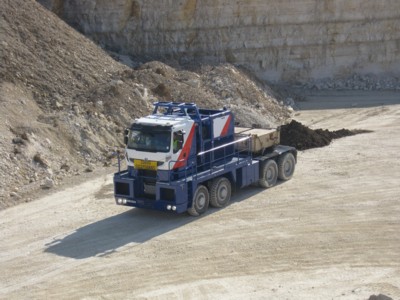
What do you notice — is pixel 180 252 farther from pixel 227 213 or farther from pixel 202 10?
pixel 202 10

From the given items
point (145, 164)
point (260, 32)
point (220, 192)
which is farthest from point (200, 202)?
point (260, 32)

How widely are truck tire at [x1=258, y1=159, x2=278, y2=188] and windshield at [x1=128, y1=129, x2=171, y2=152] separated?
3.65 meters

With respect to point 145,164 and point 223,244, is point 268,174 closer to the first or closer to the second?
point 145,164

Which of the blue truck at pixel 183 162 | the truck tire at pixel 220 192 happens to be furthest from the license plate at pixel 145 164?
the truck tire at pixel 220 192

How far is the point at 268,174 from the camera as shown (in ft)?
67.0

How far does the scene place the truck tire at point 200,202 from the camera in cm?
1780

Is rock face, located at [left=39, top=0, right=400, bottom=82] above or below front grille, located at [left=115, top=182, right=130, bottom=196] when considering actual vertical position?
above


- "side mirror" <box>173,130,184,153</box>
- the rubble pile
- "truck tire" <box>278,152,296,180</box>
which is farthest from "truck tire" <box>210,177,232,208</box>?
the rubble pile

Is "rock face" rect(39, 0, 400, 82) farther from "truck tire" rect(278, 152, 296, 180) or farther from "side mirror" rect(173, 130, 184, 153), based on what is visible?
"side mirror" rect(173, 130, 184, 153)

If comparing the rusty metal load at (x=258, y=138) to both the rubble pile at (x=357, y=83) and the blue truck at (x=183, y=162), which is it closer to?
the blue truck at (x=183, y=162)

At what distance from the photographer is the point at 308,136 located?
2512 cm

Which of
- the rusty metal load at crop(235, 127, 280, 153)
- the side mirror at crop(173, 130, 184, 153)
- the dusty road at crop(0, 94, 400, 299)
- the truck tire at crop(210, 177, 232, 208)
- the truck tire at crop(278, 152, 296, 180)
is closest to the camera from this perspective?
the dusty road at crop(0, 94, 400, 299)

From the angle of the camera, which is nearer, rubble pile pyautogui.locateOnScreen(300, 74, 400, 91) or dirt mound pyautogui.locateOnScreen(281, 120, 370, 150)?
dirt mound pyautogui.locateOnScreen(281, 120, 370, 150)

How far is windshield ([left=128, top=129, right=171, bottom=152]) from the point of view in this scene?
57.0 feet
